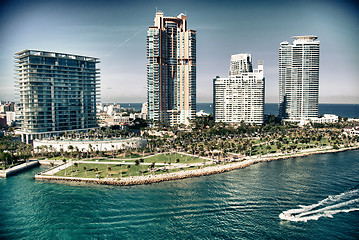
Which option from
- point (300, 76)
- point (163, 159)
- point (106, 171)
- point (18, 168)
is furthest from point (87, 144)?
point (300, 76)

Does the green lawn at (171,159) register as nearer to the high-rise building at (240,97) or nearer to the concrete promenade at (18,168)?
the concrete promenade at (18,168)

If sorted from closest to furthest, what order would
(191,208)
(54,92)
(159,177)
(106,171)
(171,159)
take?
(191,208)
(159,177)
(106,171)
(171,159)
(54,92)

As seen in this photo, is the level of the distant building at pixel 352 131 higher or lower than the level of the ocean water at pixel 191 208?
higher

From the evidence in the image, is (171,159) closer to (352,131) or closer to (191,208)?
(191,208)

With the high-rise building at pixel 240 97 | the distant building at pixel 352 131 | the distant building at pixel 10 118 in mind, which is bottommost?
the distant building at pixel 352 131

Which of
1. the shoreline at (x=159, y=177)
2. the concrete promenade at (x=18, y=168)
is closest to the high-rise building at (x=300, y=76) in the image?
the shoreline at (x=159, y=177)

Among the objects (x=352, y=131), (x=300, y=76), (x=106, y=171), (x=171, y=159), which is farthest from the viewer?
(x=300, y=76)
